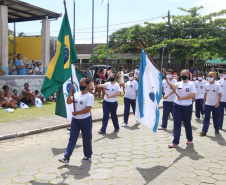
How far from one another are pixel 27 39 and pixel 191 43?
21.7 m

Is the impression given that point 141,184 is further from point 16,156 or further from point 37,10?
point 37,10

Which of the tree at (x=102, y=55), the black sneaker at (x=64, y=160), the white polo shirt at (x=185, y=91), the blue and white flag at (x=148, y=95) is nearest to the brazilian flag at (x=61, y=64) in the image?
the black sneaker at (x=64, y=160)

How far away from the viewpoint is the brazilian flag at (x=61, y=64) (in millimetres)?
6016

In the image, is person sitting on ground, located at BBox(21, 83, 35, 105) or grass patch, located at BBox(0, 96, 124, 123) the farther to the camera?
person sitting on ground, located at BBox(21, 83, 35, 105)

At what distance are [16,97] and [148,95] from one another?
8632 millimetres

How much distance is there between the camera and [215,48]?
36312 mm

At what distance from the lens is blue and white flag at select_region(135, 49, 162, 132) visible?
6621mm

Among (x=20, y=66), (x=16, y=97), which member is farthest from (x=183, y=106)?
(x=20, y=66)

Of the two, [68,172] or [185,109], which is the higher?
[185,109]

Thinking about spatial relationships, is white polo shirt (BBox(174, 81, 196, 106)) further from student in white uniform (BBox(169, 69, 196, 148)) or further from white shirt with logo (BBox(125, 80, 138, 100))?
white shirt with logo (BBox(125, 80, 138, 100))

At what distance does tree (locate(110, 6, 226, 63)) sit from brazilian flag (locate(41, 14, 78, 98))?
2946 cm

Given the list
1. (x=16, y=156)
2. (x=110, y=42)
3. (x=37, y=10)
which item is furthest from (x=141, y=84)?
(x=110, y=42)

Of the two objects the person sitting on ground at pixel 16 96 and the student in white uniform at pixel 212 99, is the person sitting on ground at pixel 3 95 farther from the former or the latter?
the student in white uniform at pixel 212 99

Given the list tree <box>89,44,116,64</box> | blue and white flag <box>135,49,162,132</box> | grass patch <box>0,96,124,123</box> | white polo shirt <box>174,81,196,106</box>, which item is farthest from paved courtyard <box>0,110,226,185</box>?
tree <box>89,44,116,64</box>
